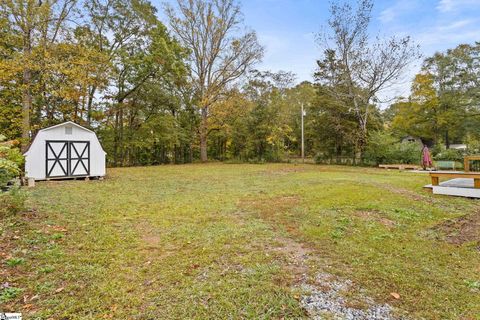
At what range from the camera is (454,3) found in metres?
9.30

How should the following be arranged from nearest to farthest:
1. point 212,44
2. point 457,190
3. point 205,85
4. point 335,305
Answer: point 335,305 → point 457,190 → point 212,44 → point 205,85

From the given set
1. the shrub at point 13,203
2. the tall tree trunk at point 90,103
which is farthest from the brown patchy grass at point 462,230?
the tall tree trunk at point 90,103

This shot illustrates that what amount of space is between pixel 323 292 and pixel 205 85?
20504 millimetres

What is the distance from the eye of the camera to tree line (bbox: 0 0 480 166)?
13.2m

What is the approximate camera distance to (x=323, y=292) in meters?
2.27

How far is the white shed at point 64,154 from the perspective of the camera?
8.98m

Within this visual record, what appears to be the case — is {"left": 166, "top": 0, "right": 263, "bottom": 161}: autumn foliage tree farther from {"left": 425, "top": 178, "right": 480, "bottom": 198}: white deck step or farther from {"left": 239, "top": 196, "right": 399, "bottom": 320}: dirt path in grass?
{"left": 239, "top": 196, "right": 399, "bottom": 320}: dirt path in grass

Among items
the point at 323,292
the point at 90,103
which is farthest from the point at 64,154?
the point at 323,292

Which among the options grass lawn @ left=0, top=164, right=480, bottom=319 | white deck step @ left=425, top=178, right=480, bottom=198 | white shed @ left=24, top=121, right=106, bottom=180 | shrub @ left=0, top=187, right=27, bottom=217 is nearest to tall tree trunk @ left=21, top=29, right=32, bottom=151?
white shed @ left=24, top=121, right=106, bottom=180

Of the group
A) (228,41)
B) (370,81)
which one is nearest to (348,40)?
(370,81)

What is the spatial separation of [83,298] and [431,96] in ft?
83.6

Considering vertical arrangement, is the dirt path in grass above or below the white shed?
below

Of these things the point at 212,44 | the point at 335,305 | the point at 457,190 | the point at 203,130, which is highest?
the point at 212,44

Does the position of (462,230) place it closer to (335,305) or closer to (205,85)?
(335,305)
